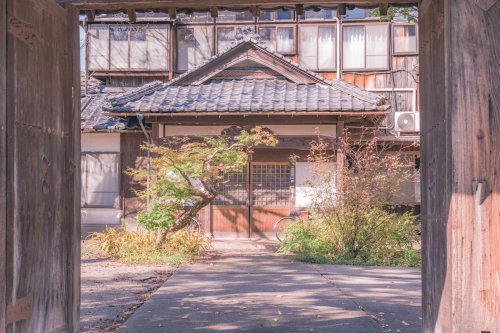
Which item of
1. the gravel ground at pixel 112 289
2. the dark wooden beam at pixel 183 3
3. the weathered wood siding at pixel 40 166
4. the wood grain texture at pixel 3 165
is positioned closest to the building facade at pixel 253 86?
the gravel ground at pixel 112 289

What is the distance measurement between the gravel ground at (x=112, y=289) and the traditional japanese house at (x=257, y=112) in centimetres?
420

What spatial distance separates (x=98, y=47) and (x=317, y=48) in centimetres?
715

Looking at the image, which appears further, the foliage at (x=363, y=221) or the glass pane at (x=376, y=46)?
the glass pane at (x=376, y=46)

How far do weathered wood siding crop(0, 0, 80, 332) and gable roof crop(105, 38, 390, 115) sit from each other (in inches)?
371

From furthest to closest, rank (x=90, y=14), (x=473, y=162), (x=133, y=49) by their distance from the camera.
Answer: (x=133, y=49) < (x=90, y=14) < (x=473, y=162)

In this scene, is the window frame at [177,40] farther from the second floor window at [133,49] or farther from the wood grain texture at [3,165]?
the wood grain texture at [3,165]

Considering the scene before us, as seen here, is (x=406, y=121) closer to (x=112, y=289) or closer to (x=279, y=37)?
(x=279, y=37)

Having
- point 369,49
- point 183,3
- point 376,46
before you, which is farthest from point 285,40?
point 183,3

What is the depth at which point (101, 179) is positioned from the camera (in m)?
17.3

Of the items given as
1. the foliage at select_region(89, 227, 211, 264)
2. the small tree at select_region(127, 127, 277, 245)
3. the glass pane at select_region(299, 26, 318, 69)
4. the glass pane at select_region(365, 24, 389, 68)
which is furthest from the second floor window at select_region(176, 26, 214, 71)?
the foliage at select_region(89, 227, 211, 264)

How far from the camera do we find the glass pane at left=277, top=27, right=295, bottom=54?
2020 centimetres

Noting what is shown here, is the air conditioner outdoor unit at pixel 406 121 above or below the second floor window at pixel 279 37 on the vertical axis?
below

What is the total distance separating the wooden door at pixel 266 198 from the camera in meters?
16.0

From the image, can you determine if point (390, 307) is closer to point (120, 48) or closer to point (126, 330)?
point (126, 330)
